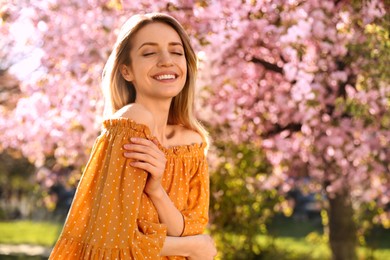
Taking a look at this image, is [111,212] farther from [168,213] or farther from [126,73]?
[126,73]

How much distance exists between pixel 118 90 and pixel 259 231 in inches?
217

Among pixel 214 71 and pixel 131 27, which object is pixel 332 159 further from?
pixel 131 27

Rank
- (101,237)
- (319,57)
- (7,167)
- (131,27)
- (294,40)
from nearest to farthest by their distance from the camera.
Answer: (101,237)
(131,27)
(294,40)
(319,57)
(7,167)

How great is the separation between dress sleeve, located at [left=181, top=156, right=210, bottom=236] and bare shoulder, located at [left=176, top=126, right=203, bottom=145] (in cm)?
8

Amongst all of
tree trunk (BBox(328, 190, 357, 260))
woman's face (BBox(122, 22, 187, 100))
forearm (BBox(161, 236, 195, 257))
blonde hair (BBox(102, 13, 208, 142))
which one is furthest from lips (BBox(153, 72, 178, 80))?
tree trunk (BBox(328, 190, 357, 260))

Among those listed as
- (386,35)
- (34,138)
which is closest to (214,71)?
(386,35)

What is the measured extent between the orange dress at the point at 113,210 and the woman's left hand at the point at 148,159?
0.08 feet

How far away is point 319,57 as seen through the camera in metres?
6.44

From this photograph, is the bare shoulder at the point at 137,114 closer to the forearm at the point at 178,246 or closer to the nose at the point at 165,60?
the nose at the point at 165,60

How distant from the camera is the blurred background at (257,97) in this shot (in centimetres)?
604

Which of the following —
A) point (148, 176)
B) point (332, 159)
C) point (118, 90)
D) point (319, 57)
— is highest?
point (319, 57)

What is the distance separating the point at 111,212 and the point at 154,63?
524 millimetres

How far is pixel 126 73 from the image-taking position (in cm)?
298

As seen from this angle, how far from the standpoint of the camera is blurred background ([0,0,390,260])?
6035mm
